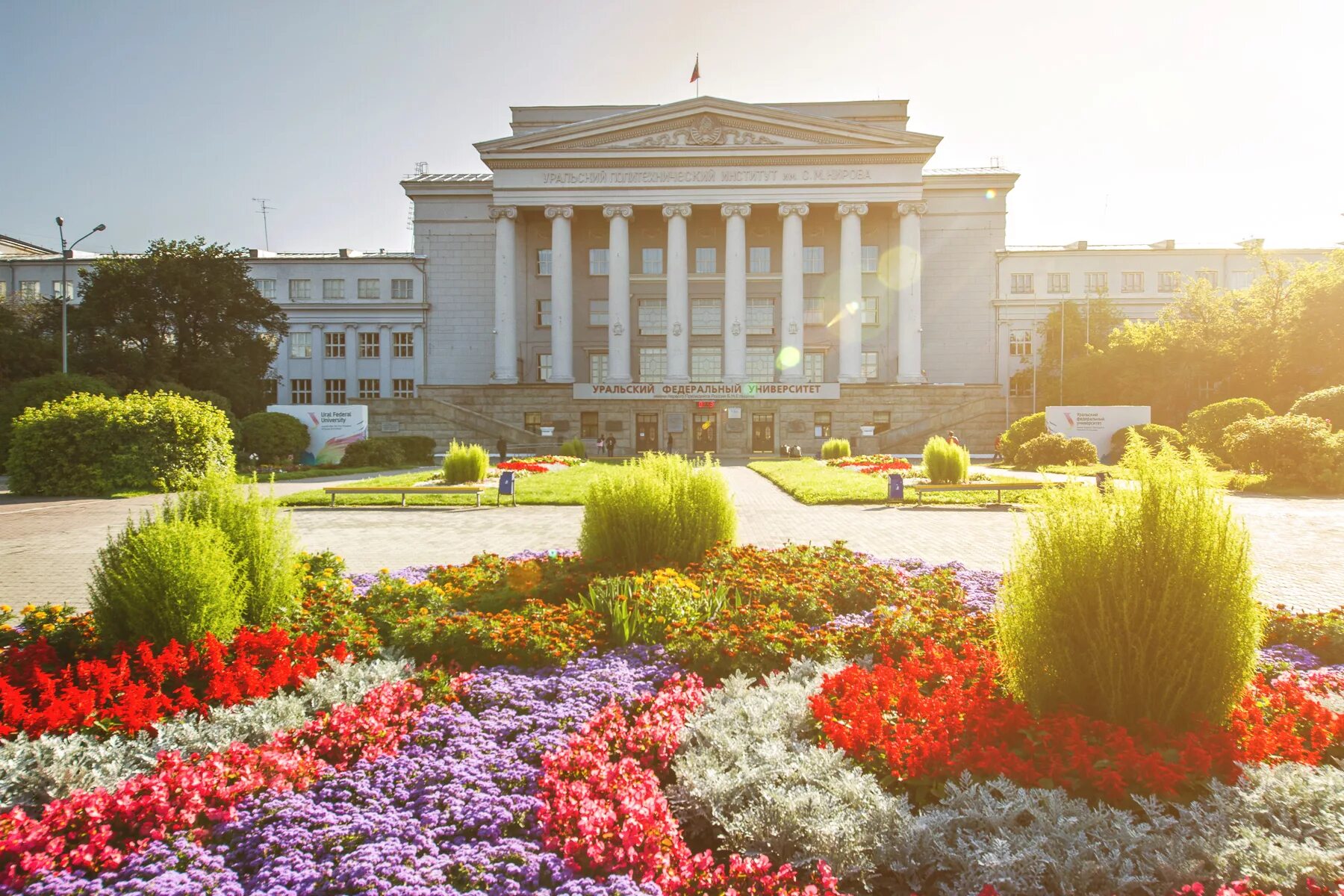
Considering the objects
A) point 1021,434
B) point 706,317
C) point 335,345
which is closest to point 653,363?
point 706,317

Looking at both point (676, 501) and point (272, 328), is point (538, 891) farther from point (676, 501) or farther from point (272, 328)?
point (272, 328)

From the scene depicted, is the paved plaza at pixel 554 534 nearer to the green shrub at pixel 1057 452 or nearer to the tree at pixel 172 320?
the green shrub at pixel 1057 452

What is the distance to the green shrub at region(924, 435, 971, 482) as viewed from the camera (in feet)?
77.3

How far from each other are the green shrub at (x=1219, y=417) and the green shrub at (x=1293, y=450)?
594 centimetres

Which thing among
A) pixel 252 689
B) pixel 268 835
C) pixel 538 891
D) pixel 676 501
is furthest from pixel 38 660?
pixel 676 501

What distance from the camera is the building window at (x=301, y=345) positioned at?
67.8 m

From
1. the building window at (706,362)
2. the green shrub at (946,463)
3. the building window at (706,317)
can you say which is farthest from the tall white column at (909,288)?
the green shrub at (946,463)

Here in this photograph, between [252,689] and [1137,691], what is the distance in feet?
17.5

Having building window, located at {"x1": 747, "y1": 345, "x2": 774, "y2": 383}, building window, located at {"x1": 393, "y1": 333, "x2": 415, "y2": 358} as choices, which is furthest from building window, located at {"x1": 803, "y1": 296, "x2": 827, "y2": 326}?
building window, located at {"x1": 393, "y1": 333, "x2": 415, "y2": 358}

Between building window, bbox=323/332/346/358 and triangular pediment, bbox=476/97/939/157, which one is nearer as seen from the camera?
triangular pediment, bbox=476/97/939/157

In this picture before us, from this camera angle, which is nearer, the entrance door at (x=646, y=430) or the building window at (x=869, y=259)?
the entrance door at (x=646, y=430)

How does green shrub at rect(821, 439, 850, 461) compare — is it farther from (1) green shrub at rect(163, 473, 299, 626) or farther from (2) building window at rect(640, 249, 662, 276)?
(1) green shrub at rect(163, 473, 299, 626)

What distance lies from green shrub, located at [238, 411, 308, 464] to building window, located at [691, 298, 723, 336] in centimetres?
3517

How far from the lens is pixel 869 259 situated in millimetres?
63156
